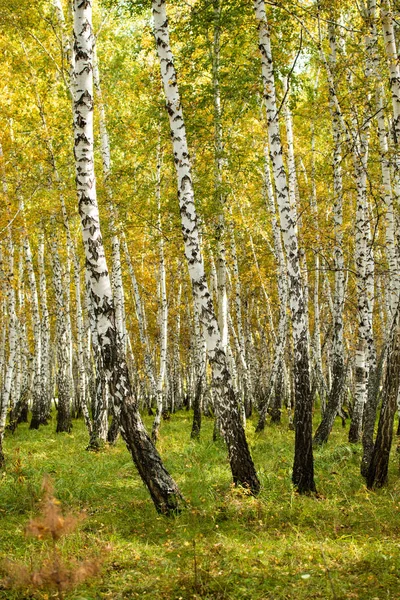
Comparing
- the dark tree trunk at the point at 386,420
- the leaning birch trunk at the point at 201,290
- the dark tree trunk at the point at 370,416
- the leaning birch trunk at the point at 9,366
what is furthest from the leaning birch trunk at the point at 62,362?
the dark tree trunk at the point at 386,420

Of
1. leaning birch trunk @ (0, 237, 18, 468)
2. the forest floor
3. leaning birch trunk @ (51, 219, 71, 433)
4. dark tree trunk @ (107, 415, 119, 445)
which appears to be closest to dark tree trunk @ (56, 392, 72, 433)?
Result: leaning birch trunk @ (51, 219, 71, 433)

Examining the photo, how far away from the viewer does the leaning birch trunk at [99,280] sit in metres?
7.34

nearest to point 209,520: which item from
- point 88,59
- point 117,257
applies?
point 88,59

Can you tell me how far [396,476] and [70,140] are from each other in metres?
14.9

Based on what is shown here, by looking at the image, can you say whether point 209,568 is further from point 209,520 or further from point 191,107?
point 191,107

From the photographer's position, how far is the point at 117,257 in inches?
565

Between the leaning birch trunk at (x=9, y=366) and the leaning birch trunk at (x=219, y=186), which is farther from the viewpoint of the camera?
the leaning birch trunk at (x=219, y=186)

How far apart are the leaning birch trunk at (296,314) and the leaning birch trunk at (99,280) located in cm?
216

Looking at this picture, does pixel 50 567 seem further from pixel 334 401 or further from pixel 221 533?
pixel 334 401

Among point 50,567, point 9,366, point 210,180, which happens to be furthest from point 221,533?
point 210,180

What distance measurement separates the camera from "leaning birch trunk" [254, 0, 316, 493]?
8.43 metres

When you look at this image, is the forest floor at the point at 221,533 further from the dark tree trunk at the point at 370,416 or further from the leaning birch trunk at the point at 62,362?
the leaning birch trunk at the point at 62,362

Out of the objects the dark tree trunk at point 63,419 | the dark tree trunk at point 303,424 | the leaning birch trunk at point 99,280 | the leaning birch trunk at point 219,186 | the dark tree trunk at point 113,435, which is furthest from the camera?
the dark tree trunk at point 63,419

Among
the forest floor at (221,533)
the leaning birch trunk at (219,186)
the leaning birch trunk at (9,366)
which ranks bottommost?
the forest floor at (221,533)
